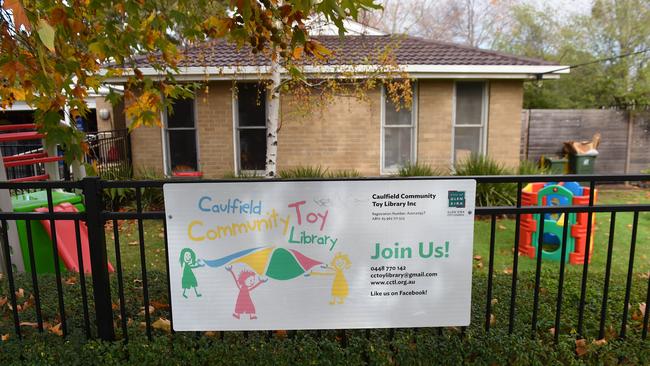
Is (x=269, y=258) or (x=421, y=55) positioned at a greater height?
(x=421, y=55)

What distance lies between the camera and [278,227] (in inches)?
104

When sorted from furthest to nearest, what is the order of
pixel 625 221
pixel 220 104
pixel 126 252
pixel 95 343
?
pixel 220 104, pixel 625 221, pixel 126 252, pixel 95 343

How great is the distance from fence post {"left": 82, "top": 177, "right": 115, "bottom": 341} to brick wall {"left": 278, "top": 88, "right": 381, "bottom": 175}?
724 cm

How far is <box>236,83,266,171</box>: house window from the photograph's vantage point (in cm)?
997

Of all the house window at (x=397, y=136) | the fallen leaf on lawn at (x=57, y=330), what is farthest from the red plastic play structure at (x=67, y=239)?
the house window at (x=397, y=136)

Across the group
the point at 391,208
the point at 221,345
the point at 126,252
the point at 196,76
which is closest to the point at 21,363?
the point at 221,345

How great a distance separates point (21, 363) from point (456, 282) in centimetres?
258

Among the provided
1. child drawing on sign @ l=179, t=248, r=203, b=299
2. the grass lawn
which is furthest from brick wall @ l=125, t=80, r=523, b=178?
child drawing on sign @ l=179, t=248, r=203, b=299

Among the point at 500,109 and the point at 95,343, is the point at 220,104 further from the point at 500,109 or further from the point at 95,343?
the point at 95,343

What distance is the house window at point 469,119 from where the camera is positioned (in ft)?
33.1

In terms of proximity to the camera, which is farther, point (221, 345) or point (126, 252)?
point (126, 252)

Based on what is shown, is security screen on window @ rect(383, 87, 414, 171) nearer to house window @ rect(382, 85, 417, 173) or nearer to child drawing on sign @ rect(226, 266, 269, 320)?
house window @ rect(382, 85, 417, 173)

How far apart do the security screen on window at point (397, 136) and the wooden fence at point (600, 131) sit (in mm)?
4064

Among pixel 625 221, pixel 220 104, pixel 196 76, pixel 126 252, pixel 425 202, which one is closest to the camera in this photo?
pixel 425 202
